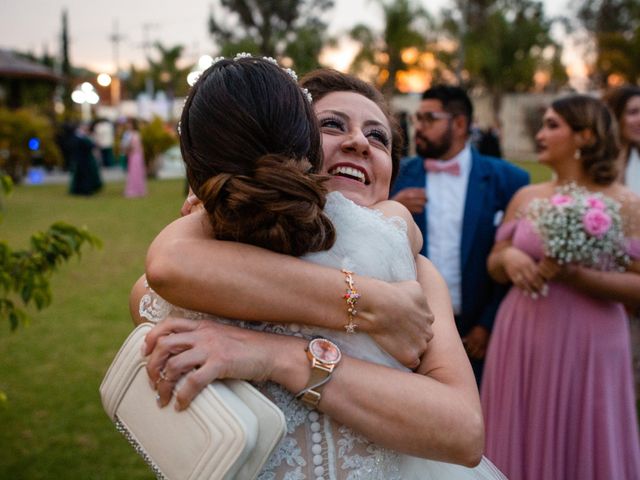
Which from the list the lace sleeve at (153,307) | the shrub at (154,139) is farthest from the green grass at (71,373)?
the shrub at (154,139)

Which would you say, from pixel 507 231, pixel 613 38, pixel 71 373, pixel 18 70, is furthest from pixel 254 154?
pixel 613 38

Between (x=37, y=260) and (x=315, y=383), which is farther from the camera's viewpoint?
(x=37, y=260)

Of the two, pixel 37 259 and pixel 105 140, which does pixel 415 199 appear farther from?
pixel 105 140

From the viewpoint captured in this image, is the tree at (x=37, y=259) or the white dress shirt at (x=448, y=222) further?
the white dress shirt at (x=448, y=222)

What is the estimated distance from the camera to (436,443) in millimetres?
1277

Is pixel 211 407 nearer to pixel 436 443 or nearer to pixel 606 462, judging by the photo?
pixel 436 443

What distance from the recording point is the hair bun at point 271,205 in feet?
3.91

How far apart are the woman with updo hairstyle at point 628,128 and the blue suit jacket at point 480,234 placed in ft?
4.05

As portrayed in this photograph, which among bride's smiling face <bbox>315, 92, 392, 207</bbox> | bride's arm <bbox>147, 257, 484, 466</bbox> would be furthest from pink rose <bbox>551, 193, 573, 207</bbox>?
bride's arm <bbox>147, 257, 484, 466</bbox>

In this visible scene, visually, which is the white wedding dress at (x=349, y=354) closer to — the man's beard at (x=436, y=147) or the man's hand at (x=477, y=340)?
the man's hand at (x=477, y=340)

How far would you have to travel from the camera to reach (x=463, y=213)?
3.91 m

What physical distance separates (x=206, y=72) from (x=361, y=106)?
560 millimetres

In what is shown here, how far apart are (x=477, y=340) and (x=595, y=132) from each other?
140 cm

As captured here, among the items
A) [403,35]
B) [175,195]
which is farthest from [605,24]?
[175,195]
